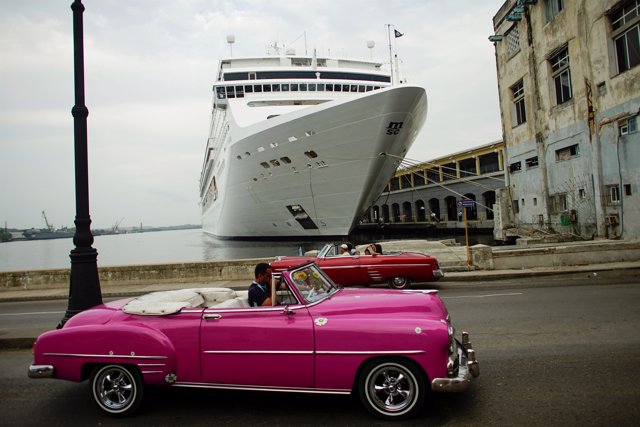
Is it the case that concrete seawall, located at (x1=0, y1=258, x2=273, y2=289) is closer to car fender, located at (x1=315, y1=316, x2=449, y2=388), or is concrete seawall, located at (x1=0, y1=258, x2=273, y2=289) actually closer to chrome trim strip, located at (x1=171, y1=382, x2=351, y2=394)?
chrome trim strip, located at (x1=171, y1=382, x2=351, y2=394)

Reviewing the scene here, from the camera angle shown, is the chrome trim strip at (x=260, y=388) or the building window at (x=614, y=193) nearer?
the chrome trim strip at (x=260, y=388)

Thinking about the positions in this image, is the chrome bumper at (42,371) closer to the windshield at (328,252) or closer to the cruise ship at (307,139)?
the windshield at (328,252)

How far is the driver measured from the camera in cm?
459

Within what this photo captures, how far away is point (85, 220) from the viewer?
266 inches

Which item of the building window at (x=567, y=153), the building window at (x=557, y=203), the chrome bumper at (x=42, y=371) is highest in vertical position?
the building window at (x=567, y=153)

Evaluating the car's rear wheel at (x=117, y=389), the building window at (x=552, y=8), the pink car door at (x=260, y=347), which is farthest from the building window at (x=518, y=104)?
the car's rear wheel at (x=117, y=389)

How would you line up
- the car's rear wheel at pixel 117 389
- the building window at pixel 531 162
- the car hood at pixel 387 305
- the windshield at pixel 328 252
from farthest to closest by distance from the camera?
the building window at pixel 531 162, the windshield at pixel 328 252, the car's rear wheel at pixel 117 389, the car hood at pixel 387 305

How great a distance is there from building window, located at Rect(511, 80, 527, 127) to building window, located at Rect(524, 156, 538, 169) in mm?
2060

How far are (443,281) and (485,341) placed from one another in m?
6.48

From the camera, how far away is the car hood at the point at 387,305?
12.9 ft

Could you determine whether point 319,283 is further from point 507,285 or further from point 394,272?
point 507,285

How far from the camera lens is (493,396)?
4.09 meters

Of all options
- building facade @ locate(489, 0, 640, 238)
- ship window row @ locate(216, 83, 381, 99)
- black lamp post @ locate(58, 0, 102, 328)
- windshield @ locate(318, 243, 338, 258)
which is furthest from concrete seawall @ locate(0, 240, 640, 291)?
ship window row @ locate(216, 83, 381, 99)

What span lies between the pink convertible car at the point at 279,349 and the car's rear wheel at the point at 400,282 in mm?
6301
